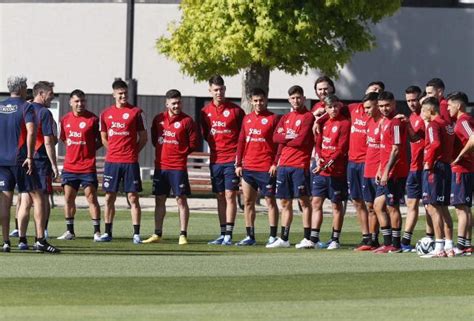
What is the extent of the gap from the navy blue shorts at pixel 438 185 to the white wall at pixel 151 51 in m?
23.9

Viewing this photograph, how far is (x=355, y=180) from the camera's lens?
22.6 m

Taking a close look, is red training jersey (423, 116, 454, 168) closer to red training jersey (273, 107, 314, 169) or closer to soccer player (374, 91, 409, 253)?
soccer player (374, 91, 409, 253)

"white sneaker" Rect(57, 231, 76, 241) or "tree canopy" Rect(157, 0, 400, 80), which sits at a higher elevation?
"tree canopy" Rect(157, 0, 400, 80)

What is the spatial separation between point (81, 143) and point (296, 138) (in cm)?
350

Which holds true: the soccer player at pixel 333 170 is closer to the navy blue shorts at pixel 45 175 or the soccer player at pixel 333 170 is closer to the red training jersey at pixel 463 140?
the red training jersey at pixel 463 140

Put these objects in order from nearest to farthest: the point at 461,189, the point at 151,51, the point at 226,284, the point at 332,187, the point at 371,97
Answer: the point at 226,284
the point at 461,189
the point at 371,97
the point at 332,187
the point at 151,51

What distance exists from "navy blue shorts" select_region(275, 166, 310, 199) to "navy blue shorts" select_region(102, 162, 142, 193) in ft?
7.20

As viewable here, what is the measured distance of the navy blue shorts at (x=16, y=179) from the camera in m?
20.5

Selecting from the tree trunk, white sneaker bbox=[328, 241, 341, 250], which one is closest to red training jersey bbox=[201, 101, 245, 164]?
white sneaker bbox=[328, 241, 341, 250]

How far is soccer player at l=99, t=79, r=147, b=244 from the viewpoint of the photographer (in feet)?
78.3

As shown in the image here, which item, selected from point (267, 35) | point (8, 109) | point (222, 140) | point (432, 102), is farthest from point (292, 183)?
point (267, 35)

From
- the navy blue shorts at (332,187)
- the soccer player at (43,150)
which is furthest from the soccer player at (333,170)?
the soccer player at (43,150)

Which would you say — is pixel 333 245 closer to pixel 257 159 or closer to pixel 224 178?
pixel 257 159

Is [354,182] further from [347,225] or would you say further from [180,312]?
[180,312]
